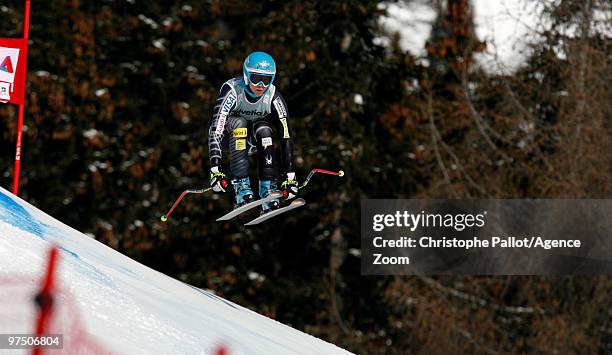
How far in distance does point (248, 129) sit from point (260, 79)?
0.53 meters

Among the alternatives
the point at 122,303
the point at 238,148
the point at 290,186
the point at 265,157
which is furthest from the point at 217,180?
the point at 122,303

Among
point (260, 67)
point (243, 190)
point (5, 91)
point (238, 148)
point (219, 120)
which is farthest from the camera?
point (5, 91)

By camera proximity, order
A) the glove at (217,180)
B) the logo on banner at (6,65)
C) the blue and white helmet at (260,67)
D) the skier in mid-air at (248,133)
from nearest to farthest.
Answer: the blue and white helmet at (260,67), the glove at (217,180), the skier in mid-air at (248,133), the logo on banner at (6,65)

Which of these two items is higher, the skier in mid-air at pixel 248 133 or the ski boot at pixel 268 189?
the skier in mid-air at pixel 248 133

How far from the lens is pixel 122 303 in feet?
29.5

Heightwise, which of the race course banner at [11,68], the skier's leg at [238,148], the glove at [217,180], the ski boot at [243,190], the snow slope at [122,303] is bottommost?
the snow slope at [122,303]

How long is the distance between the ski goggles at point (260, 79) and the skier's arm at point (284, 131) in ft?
1.12

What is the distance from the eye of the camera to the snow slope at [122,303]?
327 inches

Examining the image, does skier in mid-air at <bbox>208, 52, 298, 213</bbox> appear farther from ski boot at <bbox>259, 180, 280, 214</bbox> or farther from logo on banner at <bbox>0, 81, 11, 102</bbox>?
logo on banner at <bbox>0, 81, 11, 102</bbox>

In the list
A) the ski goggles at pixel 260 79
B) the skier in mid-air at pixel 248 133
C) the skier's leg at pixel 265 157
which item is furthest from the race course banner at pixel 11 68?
the ski goggles at pixel 260 79

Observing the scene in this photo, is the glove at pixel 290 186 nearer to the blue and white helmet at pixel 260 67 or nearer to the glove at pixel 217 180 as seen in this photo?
the glove at pixel 217 180

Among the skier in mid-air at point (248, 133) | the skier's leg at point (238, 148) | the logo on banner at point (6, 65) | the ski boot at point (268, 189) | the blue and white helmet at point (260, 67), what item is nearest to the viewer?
the blue and white helmet at point (260, 67)

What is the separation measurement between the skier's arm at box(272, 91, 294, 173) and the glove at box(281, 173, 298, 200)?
0.06 metres

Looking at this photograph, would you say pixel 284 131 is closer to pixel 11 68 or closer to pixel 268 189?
pixel 268 189
